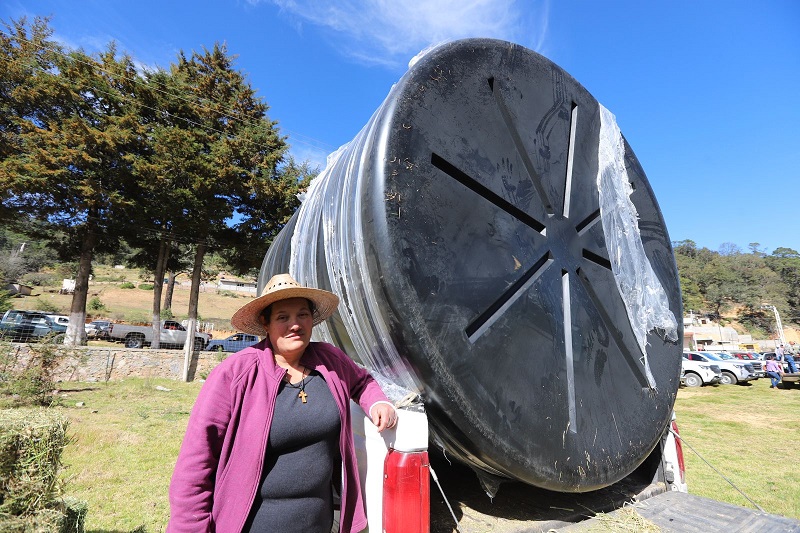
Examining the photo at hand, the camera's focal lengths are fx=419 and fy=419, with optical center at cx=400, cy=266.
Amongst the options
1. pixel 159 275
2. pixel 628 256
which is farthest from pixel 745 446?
pixel 159 275

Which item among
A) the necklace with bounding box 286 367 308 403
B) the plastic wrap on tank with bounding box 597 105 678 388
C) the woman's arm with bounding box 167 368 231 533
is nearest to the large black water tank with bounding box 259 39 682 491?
the plastic wrap on tank with bounding box 597 105 678 388

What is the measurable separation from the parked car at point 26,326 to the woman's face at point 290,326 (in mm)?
14226

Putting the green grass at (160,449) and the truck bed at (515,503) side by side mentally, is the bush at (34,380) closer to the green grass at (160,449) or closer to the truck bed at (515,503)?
the green grass at (160,449)

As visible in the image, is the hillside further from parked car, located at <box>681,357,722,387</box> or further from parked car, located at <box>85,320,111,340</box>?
parked car, located at <box>681,357,722,387</box>

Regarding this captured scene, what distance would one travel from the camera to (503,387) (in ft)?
6.27

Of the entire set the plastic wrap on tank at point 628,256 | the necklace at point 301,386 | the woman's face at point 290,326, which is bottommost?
the necklace at point 301,386

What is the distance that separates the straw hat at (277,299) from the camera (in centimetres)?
172

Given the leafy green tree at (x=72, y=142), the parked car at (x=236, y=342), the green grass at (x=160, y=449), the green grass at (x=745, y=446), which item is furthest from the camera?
the parked car at (x=236, y=342)

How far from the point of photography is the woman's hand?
1.57 meters

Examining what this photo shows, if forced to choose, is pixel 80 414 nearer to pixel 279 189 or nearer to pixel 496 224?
pixel 496 224

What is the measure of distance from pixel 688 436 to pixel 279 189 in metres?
16.9

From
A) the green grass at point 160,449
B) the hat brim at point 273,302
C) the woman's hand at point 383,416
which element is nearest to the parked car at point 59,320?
the green grass at point 160,449

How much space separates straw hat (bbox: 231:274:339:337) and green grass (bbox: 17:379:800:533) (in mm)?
1277

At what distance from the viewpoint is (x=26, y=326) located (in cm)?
1678
